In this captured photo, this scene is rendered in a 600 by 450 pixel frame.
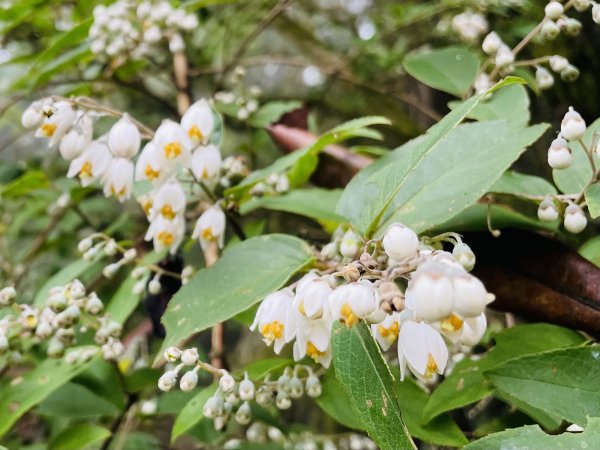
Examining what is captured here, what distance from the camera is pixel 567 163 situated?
30.5 inches

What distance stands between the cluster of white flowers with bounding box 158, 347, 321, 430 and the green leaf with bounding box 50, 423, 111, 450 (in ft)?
1.01

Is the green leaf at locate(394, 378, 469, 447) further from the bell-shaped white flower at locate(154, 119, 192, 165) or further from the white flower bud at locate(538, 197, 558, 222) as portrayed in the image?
the bell-shaped white flower at locate(154, 119, 192, 165)

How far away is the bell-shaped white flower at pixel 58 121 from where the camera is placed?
37.4 inches

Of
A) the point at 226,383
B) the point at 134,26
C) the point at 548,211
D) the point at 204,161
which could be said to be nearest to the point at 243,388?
the point at 226,383

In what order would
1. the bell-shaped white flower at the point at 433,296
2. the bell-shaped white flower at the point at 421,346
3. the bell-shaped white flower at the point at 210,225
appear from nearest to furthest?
the bell-shaped white flower at the point at 433,296, the bell-shaped white flower at the point at 421,346, the bell-shaped white flower at the point at 210,225

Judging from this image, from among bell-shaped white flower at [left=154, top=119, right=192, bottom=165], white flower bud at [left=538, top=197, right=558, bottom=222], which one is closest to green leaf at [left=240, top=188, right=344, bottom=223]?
bell-shaped white flower at [left=154, top=119, right=192, bottom=165]

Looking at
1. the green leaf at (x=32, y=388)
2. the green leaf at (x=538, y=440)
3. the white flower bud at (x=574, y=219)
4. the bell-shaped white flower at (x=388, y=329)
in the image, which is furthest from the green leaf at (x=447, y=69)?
the green leaf at (x=32, y=388)

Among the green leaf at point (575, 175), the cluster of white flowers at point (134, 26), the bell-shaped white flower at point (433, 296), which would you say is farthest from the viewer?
the cluster of white flowers at point (134, 26)

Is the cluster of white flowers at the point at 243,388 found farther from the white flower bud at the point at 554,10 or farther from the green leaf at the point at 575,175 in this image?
the white flower bud at the point at 554,10

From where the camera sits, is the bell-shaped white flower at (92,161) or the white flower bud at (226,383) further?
the bell-shaped white flower at (92,161)

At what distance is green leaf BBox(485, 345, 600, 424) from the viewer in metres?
0.69

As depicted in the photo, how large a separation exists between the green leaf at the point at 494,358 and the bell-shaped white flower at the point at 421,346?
16cm

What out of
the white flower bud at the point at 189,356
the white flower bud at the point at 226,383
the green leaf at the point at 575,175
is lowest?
the white flower bud at the point at 226,383

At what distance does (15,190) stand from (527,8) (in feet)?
4.88
